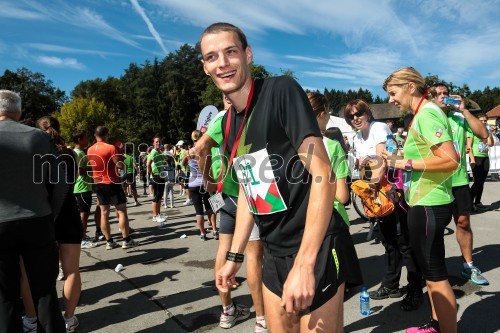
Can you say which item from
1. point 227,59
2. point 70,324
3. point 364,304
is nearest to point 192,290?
point 70,324

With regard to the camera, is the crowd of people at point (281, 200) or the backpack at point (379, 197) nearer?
the crowd of people at point (281, 200)

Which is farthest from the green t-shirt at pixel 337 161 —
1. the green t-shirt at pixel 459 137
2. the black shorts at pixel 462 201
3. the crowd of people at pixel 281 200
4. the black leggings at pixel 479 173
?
the black leggings at pixel 479 173

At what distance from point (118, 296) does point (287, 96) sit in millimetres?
4147

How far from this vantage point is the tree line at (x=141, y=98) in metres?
54.9

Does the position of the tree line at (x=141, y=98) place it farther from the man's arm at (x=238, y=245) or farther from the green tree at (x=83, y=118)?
the man's arm at (x=238, y=245)

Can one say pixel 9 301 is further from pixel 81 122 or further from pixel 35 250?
pixel 81 122

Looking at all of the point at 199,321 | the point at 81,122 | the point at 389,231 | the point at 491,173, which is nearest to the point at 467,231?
the point at 389,231

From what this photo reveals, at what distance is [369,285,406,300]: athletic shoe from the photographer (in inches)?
156

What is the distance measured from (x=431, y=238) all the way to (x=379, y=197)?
138cm

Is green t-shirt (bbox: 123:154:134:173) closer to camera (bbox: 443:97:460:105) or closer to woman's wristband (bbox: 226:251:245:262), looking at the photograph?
camera (bbox: 443:97:460:105)

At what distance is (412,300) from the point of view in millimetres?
3668

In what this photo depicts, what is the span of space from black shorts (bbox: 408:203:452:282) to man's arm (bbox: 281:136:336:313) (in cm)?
174

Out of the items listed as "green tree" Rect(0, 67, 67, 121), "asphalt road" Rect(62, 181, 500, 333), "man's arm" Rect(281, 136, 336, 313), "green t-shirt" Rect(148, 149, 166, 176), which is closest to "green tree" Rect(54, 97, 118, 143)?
"green tree" Rect(0, 67, 67, 121)

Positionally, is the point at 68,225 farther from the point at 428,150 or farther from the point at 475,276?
the point at 475,276
